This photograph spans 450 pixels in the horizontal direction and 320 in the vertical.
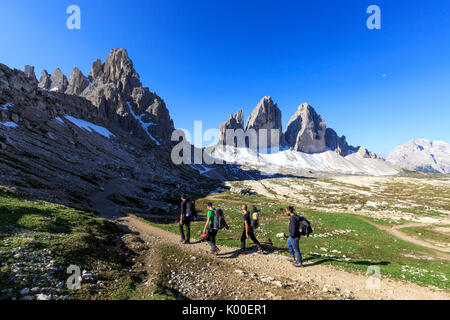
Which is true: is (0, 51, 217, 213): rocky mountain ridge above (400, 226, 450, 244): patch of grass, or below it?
above

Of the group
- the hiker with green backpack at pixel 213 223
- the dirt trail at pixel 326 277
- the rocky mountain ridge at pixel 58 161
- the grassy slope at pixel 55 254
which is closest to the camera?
the grassy slope at pixel 55 254

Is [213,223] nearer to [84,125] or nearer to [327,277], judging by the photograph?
[327,277]

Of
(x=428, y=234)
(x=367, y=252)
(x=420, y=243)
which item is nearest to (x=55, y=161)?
(x=367, y=252)

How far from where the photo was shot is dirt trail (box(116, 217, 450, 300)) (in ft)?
34.2

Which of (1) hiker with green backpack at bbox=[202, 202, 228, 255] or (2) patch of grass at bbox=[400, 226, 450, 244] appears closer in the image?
(1) hiker with green backpack at bbox=[202, 202, 228, 255]

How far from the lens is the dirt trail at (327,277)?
34.2 ft

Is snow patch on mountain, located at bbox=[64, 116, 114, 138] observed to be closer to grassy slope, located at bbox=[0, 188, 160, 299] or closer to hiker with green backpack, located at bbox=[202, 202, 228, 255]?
grassy slope, located at bbox=[0, 188, 160, 299]

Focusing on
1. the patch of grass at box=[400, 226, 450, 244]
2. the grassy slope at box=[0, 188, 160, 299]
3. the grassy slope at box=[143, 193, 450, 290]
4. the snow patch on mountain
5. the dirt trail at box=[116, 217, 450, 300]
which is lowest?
the patch of grass at box=[400, 226, 450, 244]

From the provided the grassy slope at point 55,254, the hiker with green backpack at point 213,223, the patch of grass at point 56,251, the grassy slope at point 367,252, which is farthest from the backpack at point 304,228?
the patch of grass at point 56,251

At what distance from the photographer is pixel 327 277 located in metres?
11.8

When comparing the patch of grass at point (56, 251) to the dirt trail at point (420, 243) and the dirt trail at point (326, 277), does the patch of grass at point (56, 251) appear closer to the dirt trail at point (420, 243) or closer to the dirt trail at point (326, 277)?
the dirt trail at point (326, 277)

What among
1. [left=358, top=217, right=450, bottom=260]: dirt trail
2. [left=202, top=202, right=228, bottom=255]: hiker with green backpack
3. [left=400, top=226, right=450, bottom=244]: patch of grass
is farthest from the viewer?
[left=400, top=226, right=450, bottom=244]: patch of grass

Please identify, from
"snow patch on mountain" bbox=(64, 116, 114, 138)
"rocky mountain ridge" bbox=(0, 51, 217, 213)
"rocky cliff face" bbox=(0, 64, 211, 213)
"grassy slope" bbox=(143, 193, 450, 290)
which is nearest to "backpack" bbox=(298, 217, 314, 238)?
"grassy slope" bbox=(143, 193, 450, 290)
